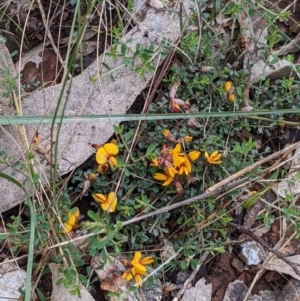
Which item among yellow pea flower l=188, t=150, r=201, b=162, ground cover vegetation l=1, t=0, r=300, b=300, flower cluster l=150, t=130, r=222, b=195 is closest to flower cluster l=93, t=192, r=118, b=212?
A: ground cover vegetation l=1, t=0, r=300, b=300

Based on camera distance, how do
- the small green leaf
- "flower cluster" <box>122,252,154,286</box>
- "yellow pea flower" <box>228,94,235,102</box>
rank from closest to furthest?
1. "flower cluster" <box>122,252,154,286</box>
2. the small green leaf
3. "yellow pea flower" <box>228,94,235,102</box>

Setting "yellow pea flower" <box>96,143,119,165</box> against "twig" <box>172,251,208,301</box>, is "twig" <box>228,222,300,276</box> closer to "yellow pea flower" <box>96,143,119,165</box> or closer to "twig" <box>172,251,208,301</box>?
"twig" <box>172,251,208,301</box>

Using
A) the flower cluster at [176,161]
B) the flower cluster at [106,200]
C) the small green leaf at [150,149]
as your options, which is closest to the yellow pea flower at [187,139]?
the flower cluster at [176,161]

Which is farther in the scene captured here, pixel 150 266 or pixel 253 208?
pixel 253 208

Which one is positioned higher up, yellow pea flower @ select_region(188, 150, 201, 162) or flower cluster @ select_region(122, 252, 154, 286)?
yellow pea flower @ select_region(188, 150, 201, 162)

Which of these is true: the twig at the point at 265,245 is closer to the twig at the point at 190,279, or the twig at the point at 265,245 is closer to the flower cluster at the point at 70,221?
the twig at the point at 190,279

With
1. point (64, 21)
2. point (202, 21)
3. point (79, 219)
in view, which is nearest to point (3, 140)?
point (79, 219)

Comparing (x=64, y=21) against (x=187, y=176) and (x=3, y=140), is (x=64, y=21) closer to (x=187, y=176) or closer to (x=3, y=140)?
(x=3, y=140)

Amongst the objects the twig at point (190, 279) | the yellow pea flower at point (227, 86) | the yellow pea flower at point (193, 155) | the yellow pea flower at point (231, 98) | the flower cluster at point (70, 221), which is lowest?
the twig at point (190, 279)

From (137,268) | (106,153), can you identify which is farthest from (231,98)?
(137,268)
